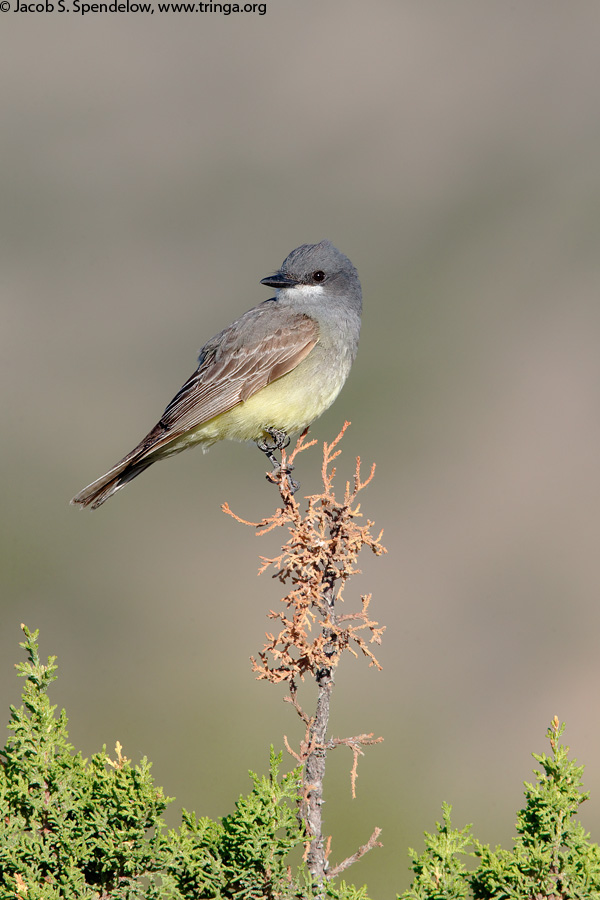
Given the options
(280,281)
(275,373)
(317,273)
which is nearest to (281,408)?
(275,373)

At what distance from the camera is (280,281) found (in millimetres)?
5910


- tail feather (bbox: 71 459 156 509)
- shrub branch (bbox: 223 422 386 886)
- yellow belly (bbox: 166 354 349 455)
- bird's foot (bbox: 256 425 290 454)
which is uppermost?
yellow belly (bbox: 166 354 349 455)

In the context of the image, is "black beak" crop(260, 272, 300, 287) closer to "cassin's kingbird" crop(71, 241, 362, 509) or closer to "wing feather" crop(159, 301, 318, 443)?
"cassin's kingbird" crop(71, 241, 362, 509)

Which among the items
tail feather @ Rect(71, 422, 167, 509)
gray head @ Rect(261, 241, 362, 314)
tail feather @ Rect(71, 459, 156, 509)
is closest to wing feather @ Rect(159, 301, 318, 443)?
tail feather @ Rect(71, 422, 167, 509)

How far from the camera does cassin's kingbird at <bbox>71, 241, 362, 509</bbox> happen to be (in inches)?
220

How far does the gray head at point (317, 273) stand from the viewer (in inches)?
237

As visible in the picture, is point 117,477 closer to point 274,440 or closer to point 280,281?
point 274,440

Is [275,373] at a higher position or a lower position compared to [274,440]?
higher

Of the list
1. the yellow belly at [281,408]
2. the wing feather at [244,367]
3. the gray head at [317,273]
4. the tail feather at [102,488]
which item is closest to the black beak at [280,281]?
the gray head at [317,273]

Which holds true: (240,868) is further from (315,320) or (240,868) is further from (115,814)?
(315,320)

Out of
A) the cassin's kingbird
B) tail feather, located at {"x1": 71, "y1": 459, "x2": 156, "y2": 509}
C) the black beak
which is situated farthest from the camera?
the black beak

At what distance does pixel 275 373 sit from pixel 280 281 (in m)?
0.70

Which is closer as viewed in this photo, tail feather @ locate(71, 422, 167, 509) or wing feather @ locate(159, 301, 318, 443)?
tail feather @ locate(71, 422, 167, 509)

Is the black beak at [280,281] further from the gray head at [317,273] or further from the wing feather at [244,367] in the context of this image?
the wing feather at [244,367]
